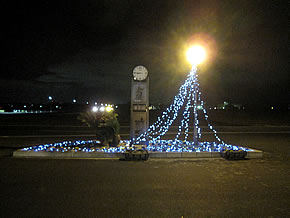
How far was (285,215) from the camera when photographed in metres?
4.92

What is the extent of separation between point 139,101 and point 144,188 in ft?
25.7

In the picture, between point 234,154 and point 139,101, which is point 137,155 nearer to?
point 234,154

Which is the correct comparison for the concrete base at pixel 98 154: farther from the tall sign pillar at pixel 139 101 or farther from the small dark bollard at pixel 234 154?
the tall sign pillar at pixel 139 101

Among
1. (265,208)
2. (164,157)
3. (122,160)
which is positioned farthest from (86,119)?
(265,208)

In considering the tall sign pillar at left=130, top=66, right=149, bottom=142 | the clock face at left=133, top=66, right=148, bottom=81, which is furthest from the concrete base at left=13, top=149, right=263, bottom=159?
the clock face at left=133, top=66, right=148, bottom=81

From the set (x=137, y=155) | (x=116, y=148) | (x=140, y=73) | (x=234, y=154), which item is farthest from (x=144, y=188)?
(x=140, y=73)

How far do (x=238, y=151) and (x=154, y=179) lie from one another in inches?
180

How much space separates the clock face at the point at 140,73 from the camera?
1399 cm

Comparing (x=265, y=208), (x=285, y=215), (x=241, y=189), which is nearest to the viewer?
(x=285, y=215)

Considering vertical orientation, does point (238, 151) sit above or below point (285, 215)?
above

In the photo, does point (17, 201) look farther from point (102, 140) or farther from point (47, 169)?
point (102, 140)

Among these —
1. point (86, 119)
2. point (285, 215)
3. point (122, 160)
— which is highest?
point (86, 119)

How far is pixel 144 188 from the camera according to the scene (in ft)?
21.2

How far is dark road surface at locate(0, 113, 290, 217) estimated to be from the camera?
509 cm
